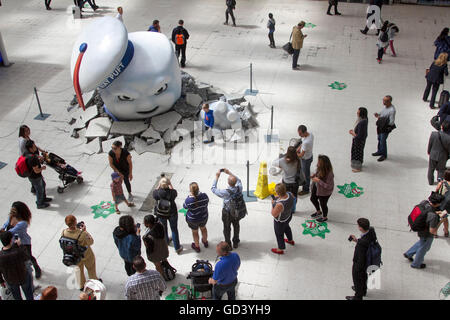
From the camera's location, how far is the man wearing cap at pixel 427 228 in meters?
6.58

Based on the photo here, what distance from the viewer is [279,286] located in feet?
23.5

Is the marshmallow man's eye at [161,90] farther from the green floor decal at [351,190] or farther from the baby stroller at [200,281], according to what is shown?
the baby stroller at [200,281]

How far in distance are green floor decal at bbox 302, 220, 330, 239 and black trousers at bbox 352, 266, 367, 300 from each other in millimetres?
1577

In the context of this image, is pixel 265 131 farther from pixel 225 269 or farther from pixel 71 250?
pixel 71 250

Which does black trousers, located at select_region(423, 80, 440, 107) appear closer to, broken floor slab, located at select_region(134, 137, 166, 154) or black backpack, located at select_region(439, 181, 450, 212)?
black backpack, located at select_region(439, 181, 450, 212)

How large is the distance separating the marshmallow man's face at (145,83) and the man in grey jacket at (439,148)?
5932 millimetres

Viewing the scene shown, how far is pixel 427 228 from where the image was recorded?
6.75 metres

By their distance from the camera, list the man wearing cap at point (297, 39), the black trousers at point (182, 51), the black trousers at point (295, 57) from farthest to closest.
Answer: the black trousers at point (182, 51), the black trousers at point (295, 57), the man wearing cap at point (297, 39)

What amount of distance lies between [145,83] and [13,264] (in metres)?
5.15

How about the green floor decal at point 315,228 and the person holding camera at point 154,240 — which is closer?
the person holding camera at point 154,240

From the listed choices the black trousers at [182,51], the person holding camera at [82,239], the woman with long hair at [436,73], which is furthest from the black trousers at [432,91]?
the person holding camera at [82,239]

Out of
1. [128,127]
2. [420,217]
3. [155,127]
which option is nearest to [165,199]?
[420,217]
